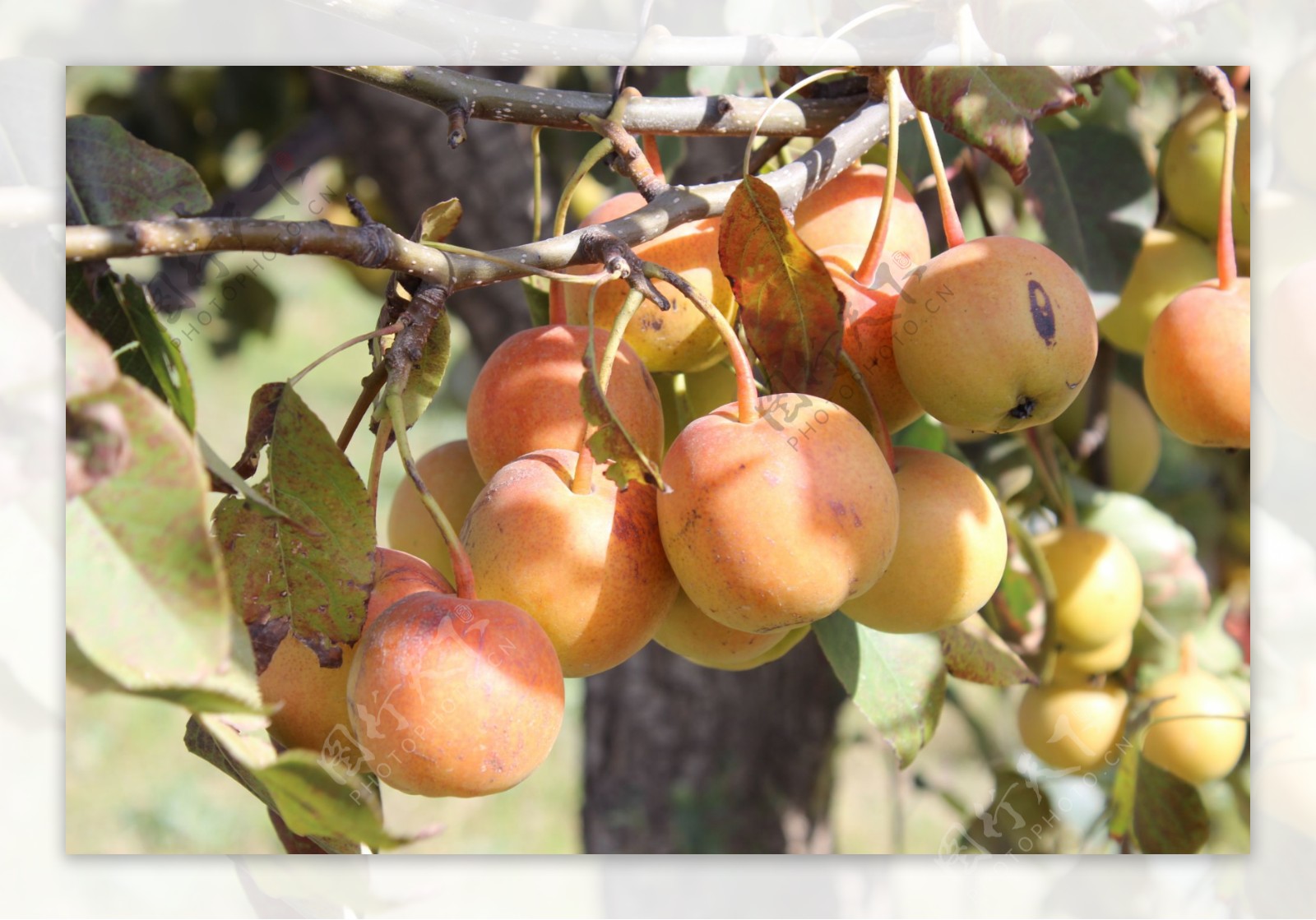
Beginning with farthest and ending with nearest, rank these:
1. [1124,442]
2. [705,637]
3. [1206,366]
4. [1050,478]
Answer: [1124,442]
[1050,478]
[1206,366]
[705,637]

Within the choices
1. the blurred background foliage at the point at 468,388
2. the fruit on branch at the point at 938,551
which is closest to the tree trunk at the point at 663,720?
the blurred background foliage at the point at 468,388

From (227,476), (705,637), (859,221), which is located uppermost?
(859,221)

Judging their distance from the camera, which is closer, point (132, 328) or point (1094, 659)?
point (132, 328)

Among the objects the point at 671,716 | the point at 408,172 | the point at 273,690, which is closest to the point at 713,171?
the point at 408,172

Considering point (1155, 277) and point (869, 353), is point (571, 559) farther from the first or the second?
point (1155, 277)

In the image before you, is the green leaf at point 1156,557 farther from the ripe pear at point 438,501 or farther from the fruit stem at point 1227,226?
the ripe pear at point 438,501

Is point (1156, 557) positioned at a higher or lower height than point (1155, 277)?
lower

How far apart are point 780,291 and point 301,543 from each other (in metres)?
0.26

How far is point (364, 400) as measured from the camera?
1.95 ft

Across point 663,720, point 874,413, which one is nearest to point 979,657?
point 874,413

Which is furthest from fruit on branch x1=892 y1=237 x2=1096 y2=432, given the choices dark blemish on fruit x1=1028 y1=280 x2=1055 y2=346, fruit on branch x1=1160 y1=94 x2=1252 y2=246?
fruit on branch x1=1160 y1=94 x2=1252 y2=246

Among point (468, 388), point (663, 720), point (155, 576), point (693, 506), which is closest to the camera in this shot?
point (155, 576)

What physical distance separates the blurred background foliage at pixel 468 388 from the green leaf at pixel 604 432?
0.26 metres

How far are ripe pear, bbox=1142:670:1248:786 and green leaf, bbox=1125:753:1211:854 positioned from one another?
0.01m
